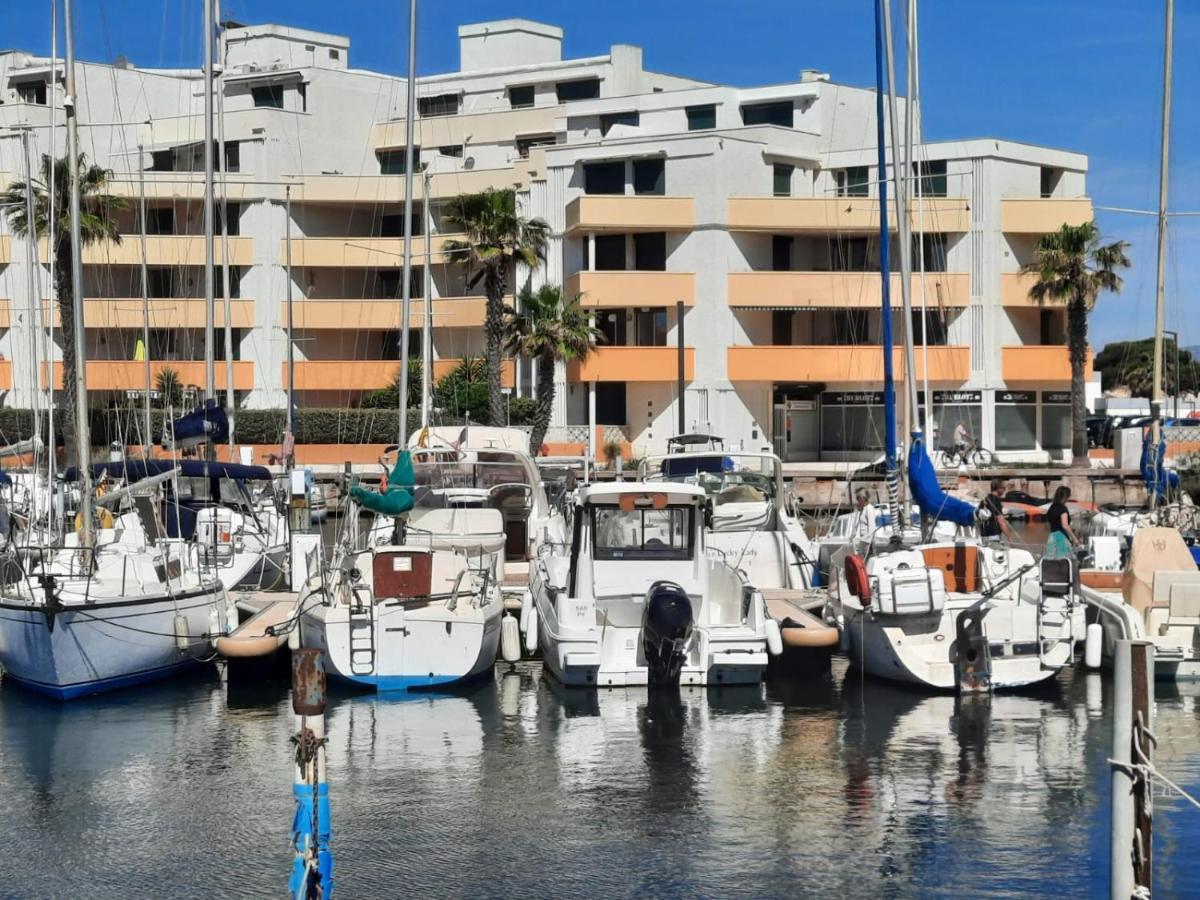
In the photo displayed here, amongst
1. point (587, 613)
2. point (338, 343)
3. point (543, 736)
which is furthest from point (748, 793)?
point (338, 343)

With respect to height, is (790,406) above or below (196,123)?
below

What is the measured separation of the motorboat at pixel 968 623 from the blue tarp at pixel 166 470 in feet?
40.6

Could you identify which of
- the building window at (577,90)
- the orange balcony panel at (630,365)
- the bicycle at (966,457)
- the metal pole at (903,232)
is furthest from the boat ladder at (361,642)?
the building window at (577,90)

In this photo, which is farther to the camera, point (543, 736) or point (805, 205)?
point (805, 205)

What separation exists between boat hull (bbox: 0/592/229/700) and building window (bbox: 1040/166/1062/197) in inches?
1798

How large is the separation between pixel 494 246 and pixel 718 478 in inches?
768

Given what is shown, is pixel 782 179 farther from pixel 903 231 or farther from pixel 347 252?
pixel 903 231

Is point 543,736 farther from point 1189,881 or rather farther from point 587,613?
point 1189,881

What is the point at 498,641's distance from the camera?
79.0ft

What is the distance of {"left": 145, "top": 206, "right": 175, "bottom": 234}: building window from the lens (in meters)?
62.3

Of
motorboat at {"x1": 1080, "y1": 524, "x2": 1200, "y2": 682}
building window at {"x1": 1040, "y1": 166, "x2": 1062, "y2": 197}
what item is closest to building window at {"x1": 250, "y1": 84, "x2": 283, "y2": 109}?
building window at {"x1": 1040, "y1": 166, "x2": 1062, "y2": 197}

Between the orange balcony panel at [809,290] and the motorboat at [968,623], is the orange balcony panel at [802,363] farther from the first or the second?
the motorboat at [968,623]

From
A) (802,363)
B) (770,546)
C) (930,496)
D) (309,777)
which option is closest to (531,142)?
(802,363)

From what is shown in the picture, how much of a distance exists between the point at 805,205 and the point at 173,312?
22.3 meters
